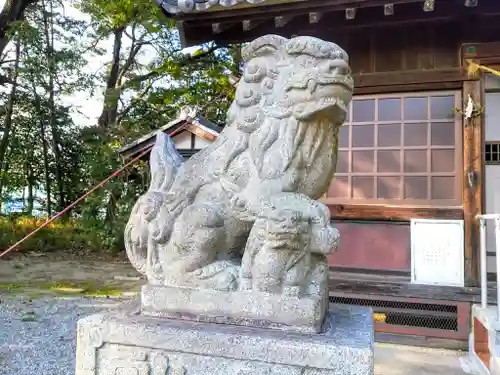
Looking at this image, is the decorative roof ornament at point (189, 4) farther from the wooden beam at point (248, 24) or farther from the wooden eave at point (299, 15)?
the wooden beam at point (248, 24)

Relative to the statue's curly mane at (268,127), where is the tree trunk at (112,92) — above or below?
above

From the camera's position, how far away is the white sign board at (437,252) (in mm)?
4352

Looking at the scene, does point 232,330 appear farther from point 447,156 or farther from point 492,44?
point 492,44

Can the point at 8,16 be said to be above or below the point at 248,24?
above

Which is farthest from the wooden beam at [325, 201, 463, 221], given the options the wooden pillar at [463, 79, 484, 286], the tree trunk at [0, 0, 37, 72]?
the tree trunk at [0, 0, 37, 72]

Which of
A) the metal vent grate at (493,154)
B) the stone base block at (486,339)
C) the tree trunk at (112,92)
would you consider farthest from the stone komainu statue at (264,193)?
the tree trunk at (112,92)

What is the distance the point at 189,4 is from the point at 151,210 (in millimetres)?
2561

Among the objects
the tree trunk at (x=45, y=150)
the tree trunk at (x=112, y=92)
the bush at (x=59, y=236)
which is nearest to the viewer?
the bush at (x=59, y=236)

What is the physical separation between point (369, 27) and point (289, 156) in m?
3.32

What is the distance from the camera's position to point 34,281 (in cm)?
756

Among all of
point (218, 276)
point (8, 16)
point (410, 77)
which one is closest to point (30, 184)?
point (8, 16)

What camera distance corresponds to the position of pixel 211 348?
1649 mm

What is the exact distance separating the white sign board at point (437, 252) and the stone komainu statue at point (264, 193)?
2.93m

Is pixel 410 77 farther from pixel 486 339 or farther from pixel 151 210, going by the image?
pixel 151 210
